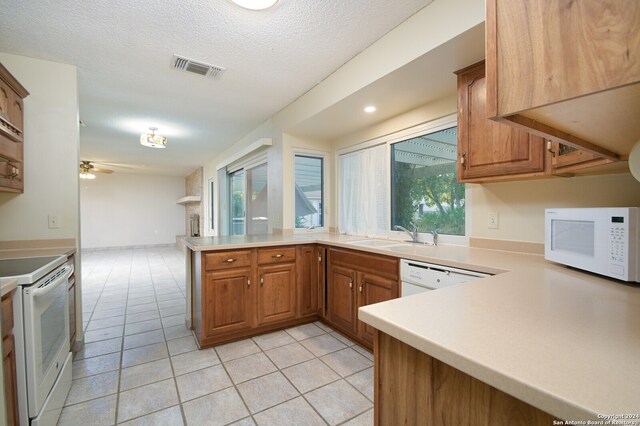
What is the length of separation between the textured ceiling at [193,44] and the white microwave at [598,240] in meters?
1.52

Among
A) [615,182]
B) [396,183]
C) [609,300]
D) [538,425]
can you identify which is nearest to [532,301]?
[609,300]

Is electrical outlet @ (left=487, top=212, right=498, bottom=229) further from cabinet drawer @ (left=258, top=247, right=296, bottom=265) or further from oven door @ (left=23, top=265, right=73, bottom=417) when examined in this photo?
oven door @ (left=23, top=265, right=73, bottom=417)

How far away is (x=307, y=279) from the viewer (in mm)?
2896

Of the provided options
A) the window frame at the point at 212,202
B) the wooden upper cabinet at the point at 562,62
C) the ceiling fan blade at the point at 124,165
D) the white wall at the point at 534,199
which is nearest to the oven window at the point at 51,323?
the wooden upper cabinet at the point at 562,62

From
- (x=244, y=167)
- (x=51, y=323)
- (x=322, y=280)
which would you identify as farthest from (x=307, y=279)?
(x=244, y=167)

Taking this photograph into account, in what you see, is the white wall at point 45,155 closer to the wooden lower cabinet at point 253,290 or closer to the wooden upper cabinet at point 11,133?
the wooden upper cabinet at point 11,133

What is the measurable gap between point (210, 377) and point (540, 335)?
2.04 m

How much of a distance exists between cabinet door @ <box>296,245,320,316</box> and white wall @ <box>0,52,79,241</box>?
1.95 metres

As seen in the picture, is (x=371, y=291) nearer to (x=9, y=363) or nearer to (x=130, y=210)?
(x=9, y=363)

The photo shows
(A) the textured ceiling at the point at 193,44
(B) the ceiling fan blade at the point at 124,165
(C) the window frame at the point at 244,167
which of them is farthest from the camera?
(B) the ceiling fan blade at the point at 124,165

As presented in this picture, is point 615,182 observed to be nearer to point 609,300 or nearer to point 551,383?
point 609,300

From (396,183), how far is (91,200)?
9248 mm

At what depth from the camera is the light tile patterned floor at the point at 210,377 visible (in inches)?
63.9

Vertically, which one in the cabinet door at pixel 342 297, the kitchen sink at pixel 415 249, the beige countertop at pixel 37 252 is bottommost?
the cabinet door at pixel 342 297
